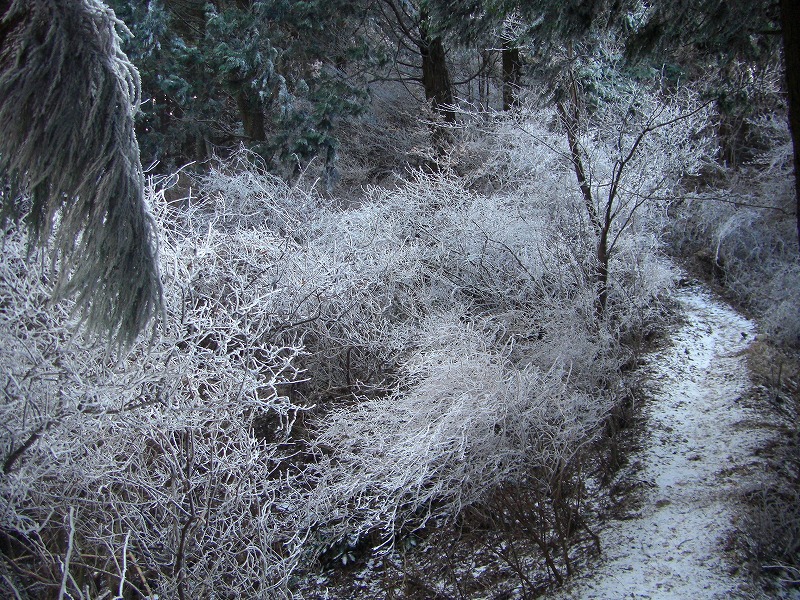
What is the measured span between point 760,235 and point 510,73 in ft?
18.8

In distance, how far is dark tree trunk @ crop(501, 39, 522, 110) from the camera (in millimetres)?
12225

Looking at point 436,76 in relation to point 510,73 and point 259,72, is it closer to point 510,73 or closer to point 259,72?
point 510,73

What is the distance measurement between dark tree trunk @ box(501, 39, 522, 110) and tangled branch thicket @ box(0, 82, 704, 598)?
2.27 m

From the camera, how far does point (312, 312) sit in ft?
27.2

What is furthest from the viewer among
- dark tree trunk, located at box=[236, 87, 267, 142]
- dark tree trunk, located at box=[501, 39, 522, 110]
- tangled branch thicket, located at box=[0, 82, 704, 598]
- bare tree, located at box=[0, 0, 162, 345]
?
dark tree trunk, located at box=[236, 87, 267, 142]

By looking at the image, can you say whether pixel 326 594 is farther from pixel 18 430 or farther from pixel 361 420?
pixel 18 430

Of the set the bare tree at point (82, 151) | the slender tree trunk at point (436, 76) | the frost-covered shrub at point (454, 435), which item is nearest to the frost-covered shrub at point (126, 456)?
the bare tree at point (82, 151)

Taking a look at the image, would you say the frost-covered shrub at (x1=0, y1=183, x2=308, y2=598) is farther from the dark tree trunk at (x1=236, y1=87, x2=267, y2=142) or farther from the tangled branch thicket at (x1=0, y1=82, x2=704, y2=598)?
the dark tree trunk at (x1=236, y1=87, x2=267, y2=142)

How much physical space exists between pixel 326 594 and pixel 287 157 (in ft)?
24.7

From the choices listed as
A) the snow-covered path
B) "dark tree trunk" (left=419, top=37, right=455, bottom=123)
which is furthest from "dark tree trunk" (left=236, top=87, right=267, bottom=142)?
the snow-covered path

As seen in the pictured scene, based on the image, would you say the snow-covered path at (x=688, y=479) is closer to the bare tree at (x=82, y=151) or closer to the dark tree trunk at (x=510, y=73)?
the bare tree at (x=82, y=151)

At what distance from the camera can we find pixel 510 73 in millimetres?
13102

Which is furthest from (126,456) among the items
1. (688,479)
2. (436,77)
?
(436,77)

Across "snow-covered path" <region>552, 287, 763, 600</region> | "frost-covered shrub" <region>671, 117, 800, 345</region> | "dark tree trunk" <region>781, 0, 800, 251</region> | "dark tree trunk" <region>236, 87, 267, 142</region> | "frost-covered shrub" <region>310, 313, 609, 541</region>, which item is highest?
"dark tree trunk" <region>236, 87, 267, 142</region>
